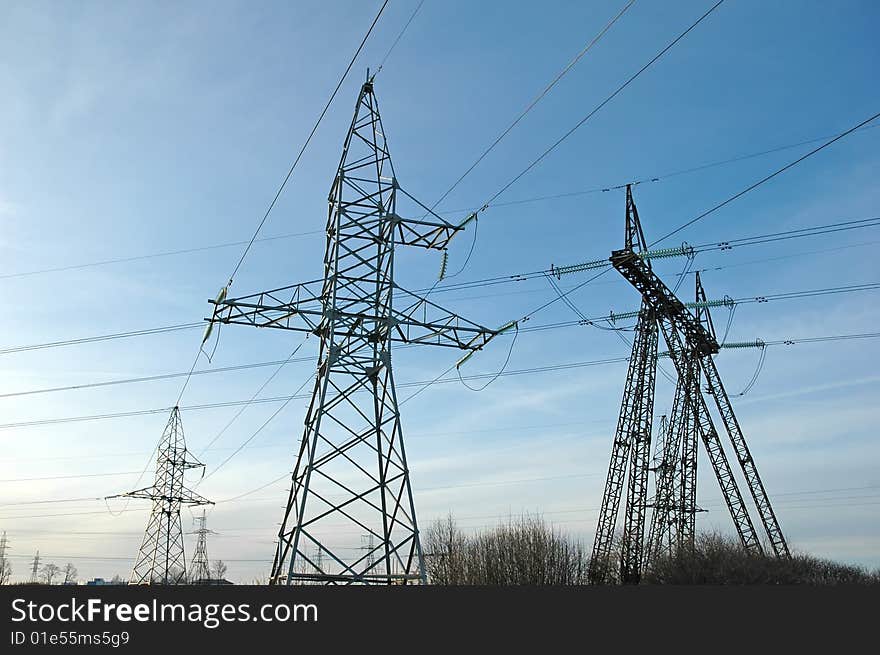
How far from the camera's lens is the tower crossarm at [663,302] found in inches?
1527

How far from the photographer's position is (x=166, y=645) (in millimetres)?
8734

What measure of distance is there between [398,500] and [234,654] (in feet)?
24.2

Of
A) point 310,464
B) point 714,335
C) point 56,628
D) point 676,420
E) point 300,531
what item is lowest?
point 56,628

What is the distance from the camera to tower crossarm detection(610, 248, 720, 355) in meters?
38.8

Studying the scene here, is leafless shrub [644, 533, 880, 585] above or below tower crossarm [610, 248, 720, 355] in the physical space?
below

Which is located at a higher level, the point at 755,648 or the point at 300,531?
the point at 300,531

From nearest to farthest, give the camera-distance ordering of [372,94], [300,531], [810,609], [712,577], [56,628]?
[56,628] < [810,609] < [300,531] < [372,94] < [712,577]

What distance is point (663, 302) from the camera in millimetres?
41938

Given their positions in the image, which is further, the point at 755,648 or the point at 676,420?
the point at 676,420

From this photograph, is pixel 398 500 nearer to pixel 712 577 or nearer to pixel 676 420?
pixel 712 577

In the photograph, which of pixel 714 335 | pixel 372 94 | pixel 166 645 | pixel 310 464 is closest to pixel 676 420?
pixel 714 335

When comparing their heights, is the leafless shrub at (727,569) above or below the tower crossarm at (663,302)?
below

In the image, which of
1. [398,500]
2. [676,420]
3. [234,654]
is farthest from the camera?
[676,420]

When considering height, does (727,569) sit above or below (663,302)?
below
